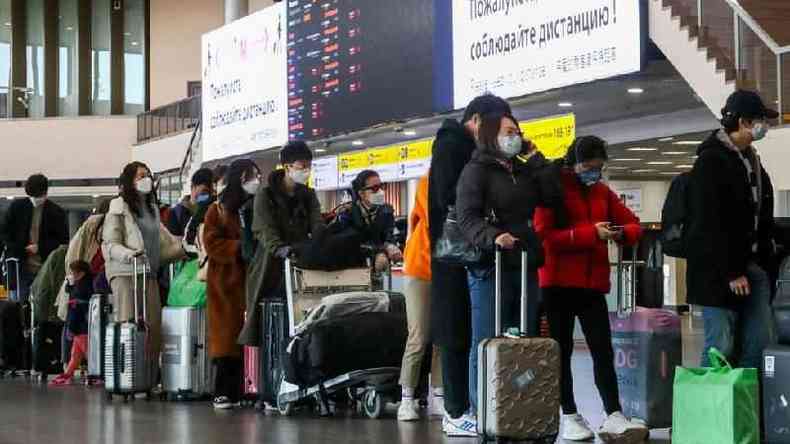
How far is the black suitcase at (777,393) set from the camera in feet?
22.3

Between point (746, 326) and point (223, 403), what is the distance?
400cm

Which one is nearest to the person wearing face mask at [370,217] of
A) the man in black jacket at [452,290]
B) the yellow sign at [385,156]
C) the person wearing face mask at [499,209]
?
the man in black jacket at [452,290]

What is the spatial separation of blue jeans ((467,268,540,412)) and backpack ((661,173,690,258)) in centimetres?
68

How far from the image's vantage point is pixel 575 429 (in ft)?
24.0

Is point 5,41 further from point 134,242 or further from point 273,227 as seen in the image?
point 273,227

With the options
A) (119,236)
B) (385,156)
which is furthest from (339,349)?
(385,156)

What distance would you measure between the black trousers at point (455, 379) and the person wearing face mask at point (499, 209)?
0.23 meters

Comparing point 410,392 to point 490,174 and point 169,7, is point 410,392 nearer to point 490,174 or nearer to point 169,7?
point 490,174

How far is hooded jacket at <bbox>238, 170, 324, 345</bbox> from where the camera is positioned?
9.27m

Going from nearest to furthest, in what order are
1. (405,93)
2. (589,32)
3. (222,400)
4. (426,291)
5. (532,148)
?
(532,148)
(426,291)
(222,400)
(589,32)
(405,93)

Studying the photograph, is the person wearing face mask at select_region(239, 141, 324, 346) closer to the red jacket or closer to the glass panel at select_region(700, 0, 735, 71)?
the red jacket

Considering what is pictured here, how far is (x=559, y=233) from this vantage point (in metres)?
7.12

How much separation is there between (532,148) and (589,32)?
7120mm

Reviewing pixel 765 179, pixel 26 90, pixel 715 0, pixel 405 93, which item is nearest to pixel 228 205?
pixel 765 179
